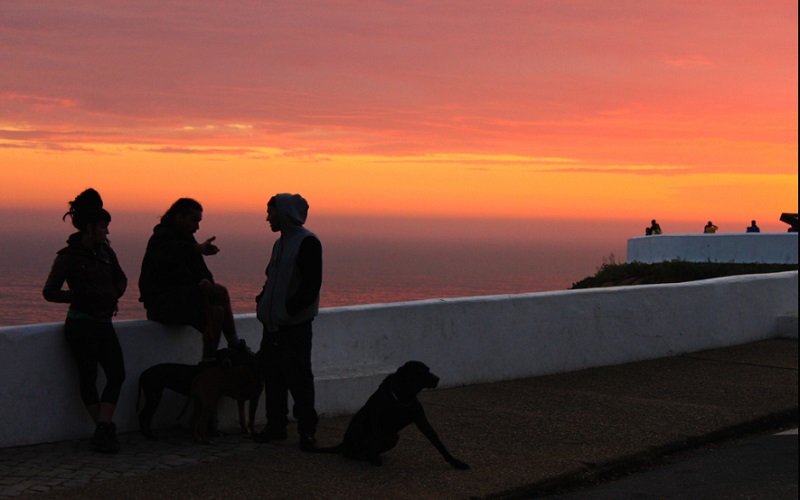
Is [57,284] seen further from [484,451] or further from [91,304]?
[484,451]

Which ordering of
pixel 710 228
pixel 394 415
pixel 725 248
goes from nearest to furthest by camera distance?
pixel 394 415, pixel 725 248, pixel 710 228

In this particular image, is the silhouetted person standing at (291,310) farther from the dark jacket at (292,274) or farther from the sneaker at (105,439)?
the sneaker at (105,439)

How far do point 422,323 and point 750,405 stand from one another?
3.12 meters

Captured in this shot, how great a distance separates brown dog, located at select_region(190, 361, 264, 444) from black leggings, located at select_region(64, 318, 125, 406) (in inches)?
22.7

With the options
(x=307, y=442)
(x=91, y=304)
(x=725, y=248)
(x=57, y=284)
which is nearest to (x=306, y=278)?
(x=307, y=442)

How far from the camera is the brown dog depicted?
25.9 feet

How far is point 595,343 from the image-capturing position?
12.0 m

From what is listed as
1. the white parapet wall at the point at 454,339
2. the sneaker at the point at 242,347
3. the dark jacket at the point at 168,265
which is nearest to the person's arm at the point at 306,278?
the sneaker at the point at 242,347

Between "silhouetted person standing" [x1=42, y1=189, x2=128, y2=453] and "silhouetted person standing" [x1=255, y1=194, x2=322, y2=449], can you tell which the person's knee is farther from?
"silhouetted person standing" [x1=42, y1=189, x2=128, y2=453]

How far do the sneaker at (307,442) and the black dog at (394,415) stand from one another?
425 millimetres

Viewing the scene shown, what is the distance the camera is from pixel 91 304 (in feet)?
25.3

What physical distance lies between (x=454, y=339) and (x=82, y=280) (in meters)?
4.20

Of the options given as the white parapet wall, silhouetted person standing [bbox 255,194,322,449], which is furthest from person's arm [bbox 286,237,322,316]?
the white parapet wall

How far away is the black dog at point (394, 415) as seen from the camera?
7.16 meters
